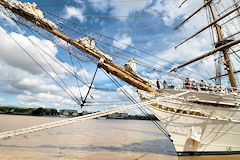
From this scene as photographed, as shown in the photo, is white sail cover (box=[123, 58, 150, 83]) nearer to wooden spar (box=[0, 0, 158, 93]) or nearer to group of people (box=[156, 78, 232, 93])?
wooden spar (box=[0, 0, 158, 93])

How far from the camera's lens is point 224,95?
25.4 feet

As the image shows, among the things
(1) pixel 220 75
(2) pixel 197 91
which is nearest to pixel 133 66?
(2) pixel 197 91

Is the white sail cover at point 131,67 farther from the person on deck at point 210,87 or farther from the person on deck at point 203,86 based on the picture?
the person on deck at point 210,87

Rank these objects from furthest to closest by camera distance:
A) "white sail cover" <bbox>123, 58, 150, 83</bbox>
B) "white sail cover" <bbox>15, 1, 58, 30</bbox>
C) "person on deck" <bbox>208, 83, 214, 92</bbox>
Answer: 1. "person on deck" <bbox>208, 83, 214, 92</bbox>
2. "white sail cover" <bbox>123, 58, 150, 83</bbox>
3. "white sail cover" <bbox>15, 1, 58, 30</bbox>

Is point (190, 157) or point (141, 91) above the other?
point (141, 91)

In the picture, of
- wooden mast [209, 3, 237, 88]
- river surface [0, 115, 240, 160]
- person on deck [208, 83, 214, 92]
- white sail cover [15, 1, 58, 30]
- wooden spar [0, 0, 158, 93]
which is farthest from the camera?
wooden mast [209, 3, 237, 88]

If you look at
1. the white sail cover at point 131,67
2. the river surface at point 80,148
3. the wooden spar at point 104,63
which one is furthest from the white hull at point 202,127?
the white sail cover at point 131,67

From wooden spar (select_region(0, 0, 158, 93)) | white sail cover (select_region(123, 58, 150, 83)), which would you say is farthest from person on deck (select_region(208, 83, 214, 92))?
white sail cover (select_region(123, 58, 150, 83))

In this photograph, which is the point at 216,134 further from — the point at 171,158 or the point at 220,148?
the point at 171,158

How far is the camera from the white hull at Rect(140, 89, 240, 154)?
7.75m

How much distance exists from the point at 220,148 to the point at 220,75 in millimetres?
18311

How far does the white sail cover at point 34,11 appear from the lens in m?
7.34

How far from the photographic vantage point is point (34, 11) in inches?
298

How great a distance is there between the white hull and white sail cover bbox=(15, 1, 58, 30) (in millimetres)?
7668
